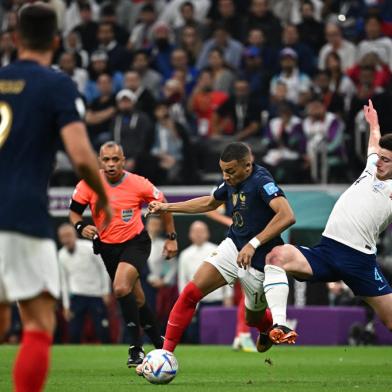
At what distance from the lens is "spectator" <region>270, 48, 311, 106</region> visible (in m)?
20.8

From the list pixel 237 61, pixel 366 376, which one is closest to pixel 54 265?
pixel 366 376

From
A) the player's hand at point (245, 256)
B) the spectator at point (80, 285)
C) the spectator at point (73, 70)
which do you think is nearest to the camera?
the player's hand at point (245, 256)

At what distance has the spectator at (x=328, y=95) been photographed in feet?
66.8

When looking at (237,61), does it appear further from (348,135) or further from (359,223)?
(359,223)

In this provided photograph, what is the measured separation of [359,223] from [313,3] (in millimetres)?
12815

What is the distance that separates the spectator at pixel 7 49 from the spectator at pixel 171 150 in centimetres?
453

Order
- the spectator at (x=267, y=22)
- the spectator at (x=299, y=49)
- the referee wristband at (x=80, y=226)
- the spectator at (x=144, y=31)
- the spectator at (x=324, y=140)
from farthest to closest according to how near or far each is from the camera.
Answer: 1. the spectator at (x=144, y=31)
2. the spectator at (x=267, y=22)
3. the spectator at (x=299, y=49)
4. the spectator at (x=324, y=140)
5. the referee wristband at (x=80, y=226)

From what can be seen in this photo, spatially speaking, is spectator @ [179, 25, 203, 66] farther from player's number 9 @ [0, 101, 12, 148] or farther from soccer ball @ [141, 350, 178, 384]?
player's number 9 @ [0, 101, 12, 148]

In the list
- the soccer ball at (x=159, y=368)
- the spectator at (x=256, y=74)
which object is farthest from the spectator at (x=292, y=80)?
the soccer ball at (x=159, y=368)

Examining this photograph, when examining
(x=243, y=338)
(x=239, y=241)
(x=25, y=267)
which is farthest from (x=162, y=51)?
(x=25, y=267)

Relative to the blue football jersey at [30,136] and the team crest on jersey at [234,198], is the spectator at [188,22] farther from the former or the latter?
the blue football jersey at [30,136]

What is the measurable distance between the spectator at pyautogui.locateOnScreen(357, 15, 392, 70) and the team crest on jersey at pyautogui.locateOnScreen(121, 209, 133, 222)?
9.18 meters

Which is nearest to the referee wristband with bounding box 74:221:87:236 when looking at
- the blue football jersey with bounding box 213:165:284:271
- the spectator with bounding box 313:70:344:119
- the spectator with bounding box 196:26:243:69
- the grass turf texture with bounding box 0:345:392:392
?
the grass turf texture with bounding box 0:345:392:392

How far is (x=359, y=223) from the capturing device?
10.9 m
